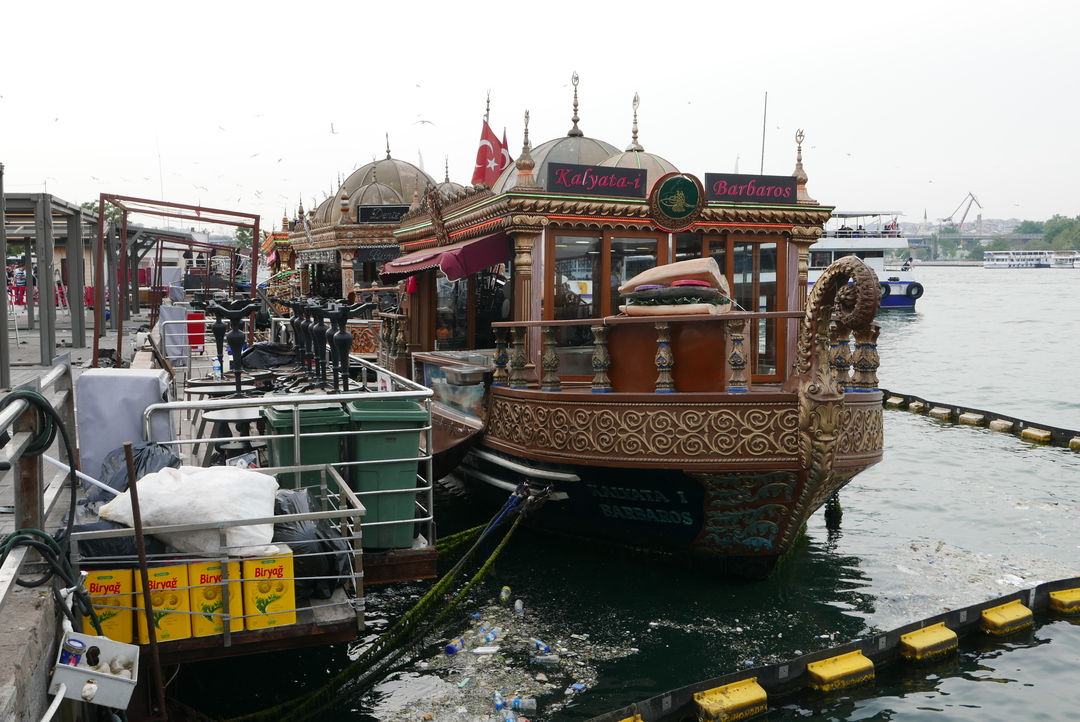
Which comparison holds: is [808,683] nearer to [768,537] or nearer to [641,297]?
[768,537]

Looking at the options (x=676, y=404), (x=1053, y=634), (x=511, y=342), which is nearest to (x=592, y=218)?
(x=511, y=342)

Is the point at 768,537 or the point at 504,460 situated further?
the point at 504,460

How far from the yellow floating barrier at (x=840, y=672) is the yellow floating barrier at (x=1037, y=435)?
45.4ft

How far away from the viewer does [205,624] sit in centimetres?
462

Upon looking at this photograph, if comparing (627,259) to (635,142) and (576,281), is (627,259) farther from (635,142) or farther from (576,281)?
(635,142)

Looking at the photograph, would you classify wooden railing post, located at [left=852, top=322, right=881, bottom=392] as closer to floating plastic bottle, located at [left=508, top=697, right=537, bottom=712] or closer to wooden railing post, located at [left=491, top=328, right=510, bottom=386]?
wooden railing post, located at [left=491, top=328, right=510, bottom=386]

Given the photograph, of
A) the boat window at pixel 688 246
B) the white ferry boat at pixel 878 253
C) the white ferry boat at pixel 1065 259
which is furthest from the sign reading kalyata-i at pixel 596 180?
the white ferry boat at pixel 1065 259

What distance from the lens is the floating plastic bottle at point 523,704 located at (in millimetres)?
6395

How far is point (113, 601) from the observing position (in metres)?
4.46

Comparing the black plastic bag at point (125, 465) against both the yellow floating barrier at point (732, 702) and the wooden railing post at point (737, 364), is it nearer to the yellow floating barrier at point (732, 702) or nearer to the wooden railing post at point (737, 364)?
the yellow floating barrier at point (732, 702)

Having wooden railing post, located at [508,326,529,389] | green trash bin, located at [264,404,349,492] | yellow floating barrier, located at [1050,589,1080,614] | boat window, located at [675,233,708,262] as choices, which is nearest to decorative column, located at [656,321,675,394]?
wooden railing post, located at [508,326,529,389]

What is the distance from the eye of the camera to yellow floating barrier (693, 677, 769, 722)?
629cm

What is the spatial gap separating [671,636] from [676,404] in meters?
2.22

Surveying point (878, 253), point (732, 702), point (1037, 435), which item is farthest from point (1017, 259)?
point (732, 702)
